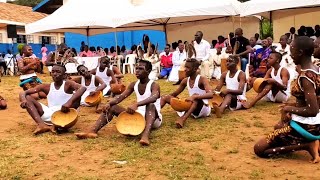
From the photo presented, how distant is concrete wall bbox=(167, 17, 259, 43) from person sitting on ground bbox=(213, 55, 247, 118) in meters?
8.63

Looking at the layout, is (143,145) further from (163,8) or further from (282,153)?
(163,8)

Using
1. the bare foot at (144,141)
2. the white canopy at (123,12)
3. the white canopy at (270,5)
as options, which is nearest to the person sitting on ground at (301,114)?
the bare foot at (144,141)

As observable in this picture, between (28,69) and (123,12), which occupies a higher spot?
(123,12)

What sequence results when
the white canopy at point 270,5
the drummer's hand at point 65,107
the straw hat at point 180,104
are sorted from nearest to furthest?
the drummer's hand at point 65,107 < the straw hat at point 180,104 < the white canopy at point 270,5

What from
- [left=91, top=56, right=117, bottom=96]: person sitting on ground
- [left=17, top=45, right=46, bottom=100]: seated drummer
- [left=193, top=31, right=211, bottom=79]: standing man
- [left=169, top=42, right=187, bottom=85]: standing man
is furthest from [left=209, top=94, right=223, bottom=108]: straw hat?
[left=169, top=42, right=187, bottom=85]: standing man

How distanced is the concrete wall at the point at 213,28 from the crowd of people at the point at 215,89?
10.8 ft

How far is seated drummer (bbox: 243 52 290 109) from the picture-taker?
8250 millimetres

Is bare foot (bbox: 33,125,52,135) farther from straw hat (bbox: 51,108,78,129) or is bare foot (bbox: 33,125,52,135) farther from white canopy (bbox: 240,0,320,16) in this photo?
white canopy (bbox: 240,0,320,16)

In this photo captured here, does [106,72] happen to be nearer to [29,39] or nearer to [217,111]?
[217,111]

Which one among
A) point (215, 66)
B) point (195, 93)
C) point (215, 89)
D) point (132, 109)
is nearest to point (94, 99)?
point (195, 93)

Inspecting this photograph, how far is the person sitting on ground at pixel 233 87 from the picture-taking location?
7.84m

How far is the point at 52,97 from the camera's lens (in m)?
7.07

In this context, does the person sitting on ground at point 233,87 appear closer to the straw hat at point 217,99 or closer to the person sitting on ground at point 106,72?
the straw hat at point 217,99

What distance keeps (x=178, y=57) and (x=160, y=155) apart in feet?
30.8
